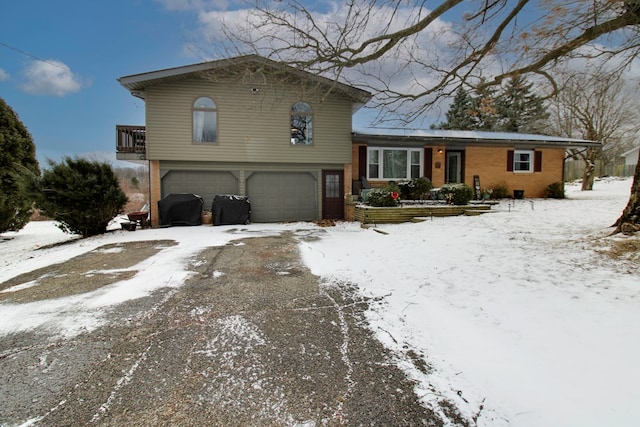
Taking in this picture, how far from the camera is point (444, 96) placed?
7.13m

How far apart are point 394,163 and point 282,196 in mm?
5033

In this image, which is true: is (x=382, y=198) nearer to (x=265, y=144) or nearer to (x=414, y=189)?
(x=414, y=189)

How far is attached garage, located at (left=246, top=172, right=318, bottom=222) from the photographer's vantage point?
11.9 metres

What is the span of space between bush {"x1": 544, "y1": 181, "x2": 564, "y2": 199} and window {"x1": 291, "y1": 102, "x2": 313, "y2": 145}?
11.5 metres

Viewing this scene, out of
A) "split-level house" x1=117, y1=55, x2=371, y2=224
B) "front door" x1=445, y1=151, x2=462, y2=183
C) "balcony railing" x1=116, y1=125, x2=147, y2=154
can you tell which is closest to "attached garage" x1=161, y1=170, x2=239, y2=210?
"split-level house" x1=117, y1=55, x2=371, y2=224

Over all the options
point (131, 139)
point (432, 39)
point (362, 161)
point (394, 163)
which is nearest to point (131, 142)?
point (131, 139)

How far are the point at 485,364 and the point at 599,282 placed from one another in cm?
210

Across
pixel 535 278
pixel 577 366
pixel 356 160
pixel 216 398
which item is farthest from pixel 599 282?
pixel 356 160

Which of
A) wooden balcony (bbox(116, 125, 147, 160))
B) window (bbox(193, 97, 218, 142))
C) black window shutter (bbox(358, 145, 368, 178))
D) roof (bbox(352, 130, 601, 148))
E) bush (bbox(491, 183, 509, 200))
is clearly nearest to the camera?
wooden balcony (bbox(116, 125, 147, 160))

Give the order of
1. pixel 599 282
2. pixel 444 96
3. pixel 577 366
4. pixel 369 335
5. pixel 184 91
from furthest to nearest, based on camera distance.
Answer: pixel 184 91, pixel 444 96, pixel 599 282, pixel 369 335, pixel 577 366

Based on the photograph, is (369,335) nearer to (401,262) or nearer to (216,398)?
(216,398)

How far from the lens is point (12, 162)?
11.0 m

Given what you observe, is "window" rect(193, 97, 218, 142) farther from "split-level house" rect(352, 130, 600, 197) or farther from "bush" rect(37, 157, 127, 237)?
"split-level house" rect(352, 130, 600, 197)

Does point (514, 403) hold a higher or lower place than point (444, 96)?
lower
